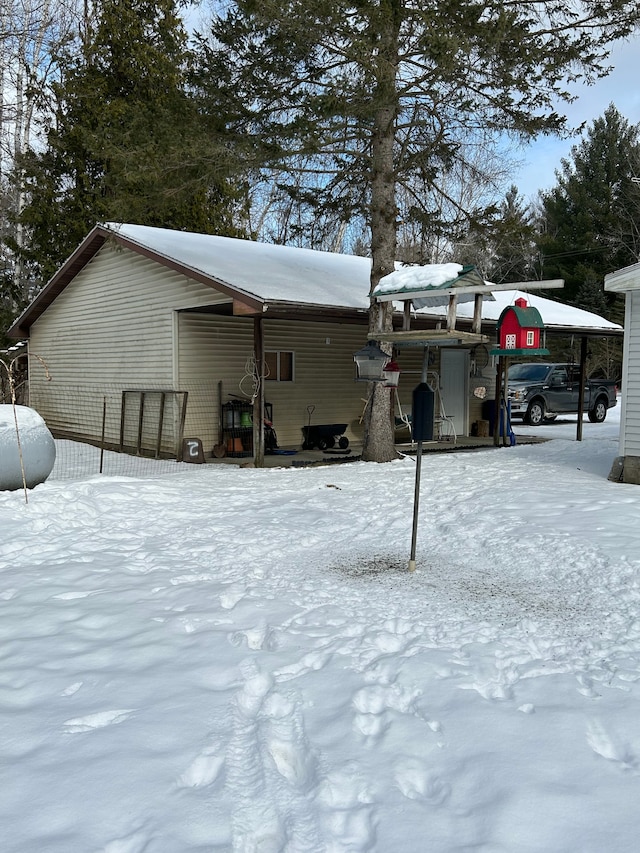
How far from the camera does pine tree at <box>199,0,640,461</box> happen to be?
903 centimetres

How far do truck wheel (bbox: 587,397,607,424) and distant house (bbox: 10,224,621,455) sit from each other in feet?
15.7

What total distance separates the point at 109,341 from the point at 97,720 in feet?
42.1

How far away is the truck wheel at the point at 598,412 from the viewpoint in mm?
21719

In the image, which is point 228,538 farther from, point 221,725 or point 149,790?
point 149,790

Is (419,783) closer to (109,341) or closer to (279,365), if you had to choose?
(279,365)

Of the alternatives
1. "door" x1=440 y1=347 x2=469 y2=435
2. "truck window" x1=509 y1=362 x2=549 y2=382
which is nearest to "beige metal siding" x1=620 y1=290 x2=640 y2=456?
"door" x1=440 y1=347 x2=469 y2=435

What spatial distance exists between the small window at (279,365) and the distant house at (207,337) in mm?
29

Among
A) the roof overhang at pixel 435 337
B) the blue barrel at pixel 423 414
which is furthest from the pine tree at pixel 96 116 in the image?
the blue barrel at pixel 423 414

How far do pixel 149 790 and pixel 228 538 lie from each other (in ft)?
13.3

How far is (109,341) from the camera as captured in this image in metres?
15.2

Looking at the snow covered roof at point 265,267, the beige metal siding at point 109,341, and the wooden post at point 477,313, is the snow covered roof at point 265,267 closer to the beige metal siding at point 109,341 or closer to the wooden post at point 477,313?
the beige metal siding at point 109,341

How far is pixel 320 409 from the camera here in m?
15.0

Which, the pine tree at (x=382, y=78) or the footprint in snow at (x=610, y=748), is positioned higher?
the pine tree at (x=382, y=78)

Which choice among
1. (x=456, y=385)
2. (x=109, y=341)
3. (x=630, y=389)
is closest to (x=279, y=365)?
(x=109, y=341)
